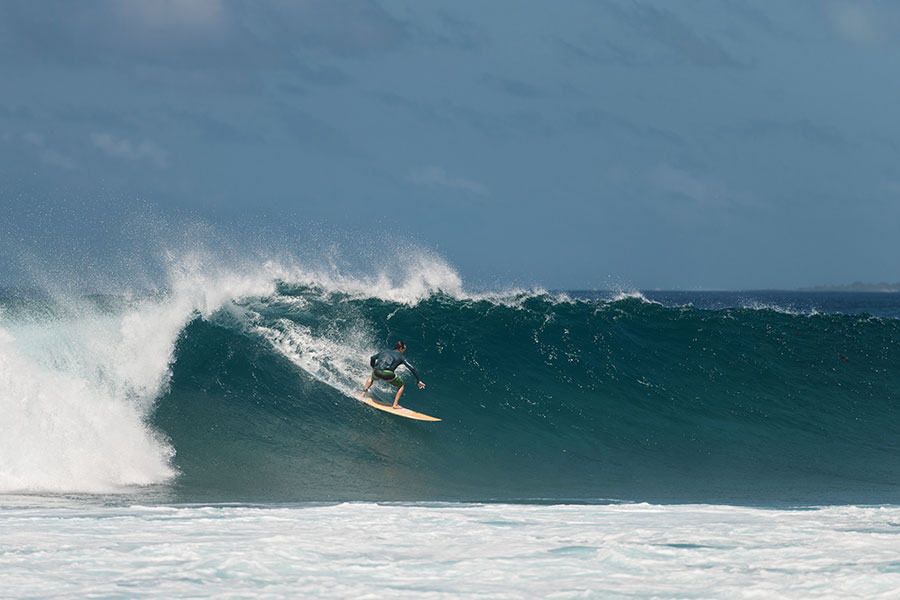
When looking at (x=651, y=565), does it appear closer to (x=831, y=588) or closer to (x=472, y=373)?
(x=831, y=588)

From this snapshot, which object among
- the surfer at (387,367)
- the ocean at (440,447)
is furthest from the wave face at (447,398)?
the surfer at (387,367)

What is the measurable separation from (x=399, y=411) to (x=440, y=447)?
46.6 inches

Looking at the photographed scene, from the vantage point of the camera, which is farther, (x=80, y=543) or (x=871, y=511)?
(x=871, y=511)

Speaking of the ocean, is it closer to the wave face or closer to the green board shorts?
the wave face

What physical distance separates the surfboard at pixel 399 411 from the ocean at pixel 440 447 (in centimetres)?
25

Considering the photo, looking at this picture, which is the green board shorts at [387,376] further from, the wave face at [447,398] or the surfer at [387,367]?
the wave face at [447,398]

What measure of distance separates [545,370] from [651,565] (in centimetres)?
880

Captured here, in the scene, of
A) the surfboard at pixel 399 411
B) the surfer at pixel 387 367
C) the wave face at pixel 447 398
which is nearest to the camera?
the wave face at pixel 447 398

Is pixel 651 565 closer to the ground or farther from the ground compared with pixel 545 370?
closer to the ground

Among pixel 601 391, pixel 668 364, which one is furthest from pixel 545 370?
pixel 668 364

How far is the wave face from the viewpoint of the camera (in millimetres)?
9305

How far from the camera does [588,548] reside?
6.12 m

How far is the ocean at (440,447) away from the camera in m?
5.59

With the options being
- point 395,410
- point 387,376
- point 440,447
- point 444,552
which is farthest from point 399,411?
point 444,552
